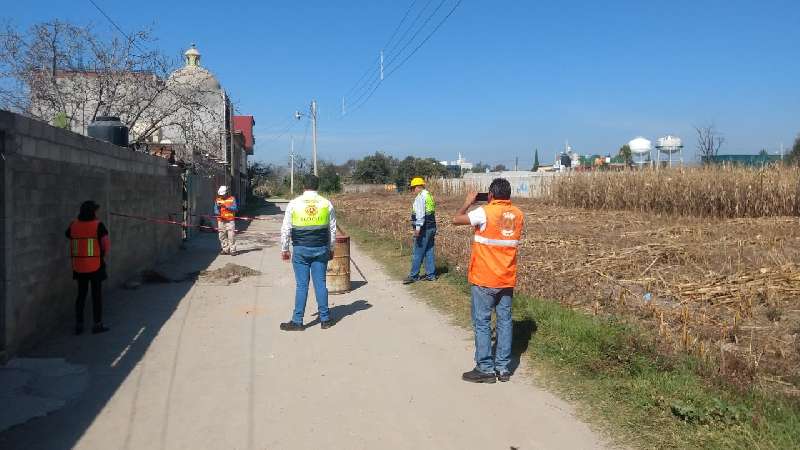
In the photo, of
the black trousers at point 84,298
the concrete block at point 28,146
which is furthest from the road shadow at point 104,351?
the concrete block at point 28,146

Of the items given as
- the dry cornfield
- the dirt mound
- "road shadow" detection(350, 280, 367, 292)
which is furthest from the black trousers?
the dry cornfield

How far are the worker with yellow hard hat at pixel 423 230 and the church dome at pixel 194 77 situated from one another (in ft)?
44.3

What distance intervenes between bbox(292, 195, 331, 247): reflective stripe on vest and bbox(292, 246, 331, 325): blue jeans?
86 millimetres

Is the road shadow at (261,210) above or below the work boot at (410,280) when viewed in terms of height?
above

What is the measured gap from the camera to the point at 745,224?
1764 centimetres

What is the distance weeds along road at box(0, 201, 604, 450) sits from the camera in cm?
469

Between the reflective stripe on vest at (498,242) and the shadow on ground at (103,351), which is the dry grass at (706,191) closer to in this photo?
the shadow on ground at (103,351)

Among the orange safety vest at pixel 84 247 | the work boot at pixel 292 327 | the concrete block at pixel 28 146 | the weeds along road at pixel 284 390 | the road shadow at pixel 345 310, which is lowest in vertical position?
the weeds along road at pixel 284 390

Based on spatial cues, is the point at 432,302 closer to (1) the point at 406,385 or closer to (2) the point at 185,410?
(1) the point at 406,385

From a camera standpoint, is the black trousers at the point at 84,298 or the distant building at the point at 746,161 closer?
the black trousers at the point at 84,298

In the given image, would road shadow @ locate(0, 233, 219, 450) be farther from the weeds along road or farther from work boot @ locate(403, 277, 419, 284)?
work boot @ locate(403, 277, 419, 284)

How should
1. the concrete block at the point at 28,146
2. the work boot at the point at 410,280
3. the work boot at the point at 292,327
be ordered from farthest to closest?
the work boot at the point at 410,280, the work boot at the point at 292,327, the concrete block at the point at 28,146

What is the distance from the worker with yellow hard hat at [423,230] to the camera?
36.8ft

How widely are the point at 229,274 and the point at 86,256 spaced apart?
15.7 feet
